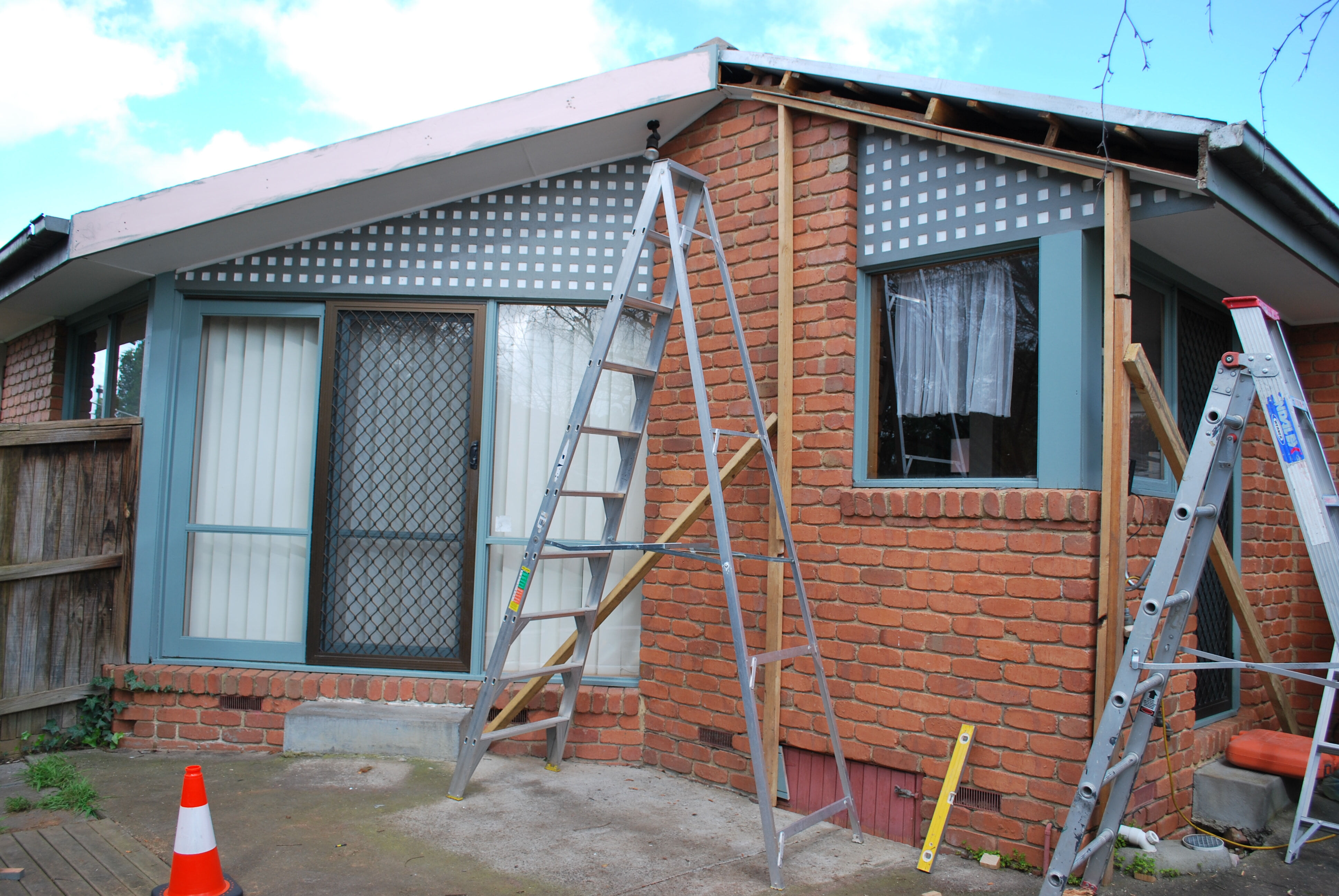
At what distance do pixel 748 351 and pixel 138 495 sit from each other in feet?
12.1

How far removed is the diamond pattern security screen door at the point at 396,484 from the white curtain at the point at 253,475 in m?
0.18

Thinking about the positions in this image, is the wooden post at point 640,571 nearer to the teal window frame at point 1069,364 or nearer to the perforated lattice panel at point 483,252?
the teal window frame at point 1069,364

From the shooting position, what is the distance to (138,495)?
533cm

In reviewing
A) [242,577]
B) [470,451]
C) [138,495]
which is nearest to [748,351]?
[470,451]

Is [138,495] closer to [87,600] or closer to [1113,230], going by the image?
[87,600]

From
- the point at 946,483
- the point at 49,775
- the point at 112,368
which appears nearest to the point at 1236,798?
the point at 946,483

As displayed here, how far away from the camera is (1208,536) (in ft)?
9.92

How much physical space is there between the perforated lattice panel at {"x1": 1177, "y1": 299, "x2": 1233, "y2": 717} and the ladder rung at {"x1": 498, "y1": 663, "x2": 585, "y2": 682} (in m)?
3.11

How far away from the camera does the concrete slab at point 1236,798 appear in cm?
410

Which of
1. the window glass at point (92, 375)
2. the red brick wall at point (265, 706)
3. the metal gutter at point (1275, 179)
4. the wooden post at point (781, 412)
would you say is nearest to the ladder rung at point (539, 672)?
the red brick wall at point (265, 706)

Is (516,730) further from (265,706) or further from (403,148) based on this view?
(403,148)

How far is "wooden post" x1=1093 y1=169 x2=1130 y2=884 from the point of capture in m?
3.42

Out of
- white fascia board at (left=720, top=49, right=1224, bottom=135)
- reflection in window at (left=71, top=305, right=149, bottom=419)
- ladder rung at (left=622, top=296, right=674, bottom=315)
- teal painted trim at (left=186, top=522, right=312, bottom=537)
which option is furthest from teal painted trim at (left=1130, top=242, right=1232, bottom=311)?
reflection in window at (left=71, top=305, right=149, bottom=419)

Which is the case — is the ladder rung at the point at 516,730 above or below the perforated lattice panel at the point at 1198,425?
below
